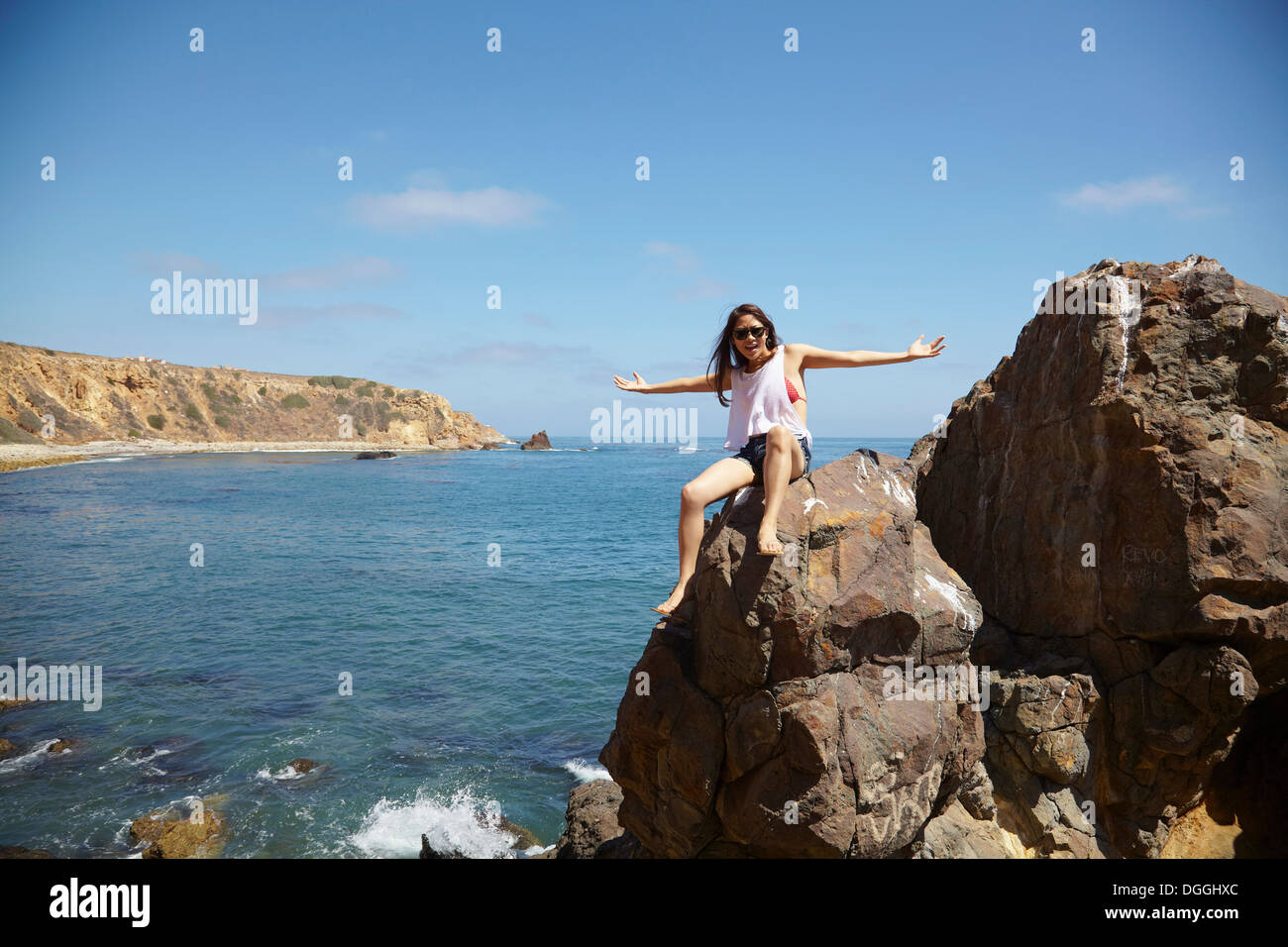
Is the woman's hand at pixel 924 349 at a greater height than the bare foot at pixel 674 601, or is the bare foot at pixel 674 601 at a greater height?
the woman's hand at pixel 924 349

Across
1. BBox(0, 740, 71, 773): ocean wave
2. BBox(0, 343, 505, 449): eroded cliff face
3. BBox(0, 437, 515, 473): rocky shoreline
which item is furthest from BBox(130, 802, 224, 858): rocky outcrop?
BBox(0, 343, 505, 449): eroded cliff face

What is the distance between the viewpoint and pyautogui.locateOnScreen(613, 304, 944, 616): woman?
5.93m

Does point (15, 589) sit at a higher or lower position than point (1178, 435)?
lower

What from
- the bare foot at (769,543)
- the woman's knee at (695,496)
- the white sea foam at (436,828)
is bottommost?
the white sea foam at (436,828)

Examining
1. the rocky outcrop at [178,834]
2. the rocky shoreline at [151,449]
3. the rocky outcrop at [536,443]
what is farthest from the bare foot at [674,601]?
the rocky outcrop at [536,443]

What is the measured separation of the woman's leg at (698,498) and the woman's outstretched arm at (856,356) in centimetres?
122

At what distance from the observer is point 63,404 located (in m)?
82.1

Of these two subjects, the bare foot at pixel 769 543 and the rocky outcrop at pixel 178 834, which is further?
the rocky outcrop at pixel 178 834

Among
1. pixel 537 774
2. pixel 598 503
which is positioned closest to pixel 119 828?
pixel 537 774

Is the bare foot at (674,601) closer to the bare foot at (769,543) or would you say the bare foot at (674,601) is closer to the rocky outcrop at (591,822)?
the bare foot at (769,543)

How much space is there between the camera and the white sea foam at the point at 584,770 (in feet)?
47.8

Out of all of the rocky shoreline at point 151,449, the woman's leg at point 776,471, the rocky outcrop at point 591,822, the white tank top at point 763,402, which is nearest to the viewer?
the woman's leg at point 776,471
